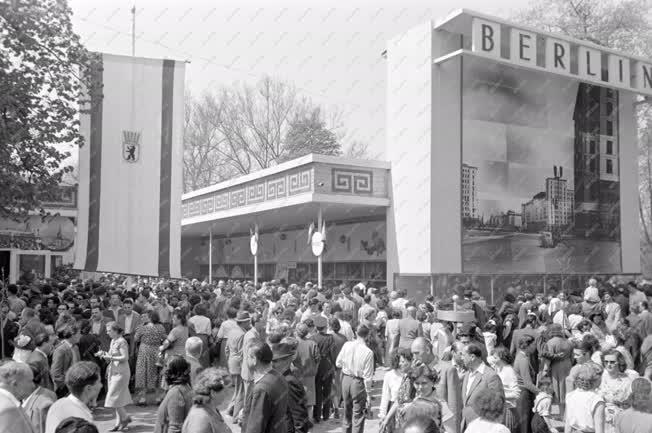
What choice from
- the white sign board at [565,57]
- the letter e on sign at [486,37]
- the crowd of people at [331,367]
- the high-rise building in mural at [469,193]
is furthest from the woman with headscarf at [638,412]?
the high-rise building in mural at [469,193]

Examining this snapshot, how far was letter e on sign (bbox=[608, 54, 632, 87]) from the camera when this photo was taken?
65.5ft

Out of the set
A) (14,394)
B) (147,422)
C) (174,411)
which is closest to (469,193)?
(147,422)

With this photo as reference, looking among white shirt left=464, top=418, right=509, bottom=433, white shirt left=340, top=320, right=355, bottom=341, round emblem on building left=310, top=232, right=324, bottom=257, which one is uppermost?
round emblem on building left=310, top=232, right=324, bottom=257

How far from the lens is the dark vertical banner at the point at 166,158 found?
25.3 feet

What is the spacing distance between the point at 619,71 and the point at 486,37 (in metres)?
6.26

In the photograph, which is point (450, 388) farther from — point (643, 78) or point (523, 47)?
point (643, 78)

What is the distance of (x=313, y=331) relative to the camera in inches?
343

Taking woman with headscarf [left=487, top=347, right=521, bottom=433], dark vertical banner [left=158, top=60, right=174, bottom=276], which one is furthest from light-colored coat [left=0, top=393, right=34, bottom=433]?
woman with headscarf [left=487, top=347, right=521, bottom=433]

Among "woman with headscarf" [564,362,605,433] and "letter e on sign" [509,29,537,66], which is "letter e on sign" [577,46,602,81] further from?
"woman with headscarf" [564,362,605,433]

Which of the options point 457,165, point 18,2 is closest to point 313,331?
point 18,2

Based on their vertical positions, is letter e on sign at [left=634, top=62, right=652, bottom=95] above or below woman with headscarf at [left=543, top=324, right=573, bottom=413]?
above

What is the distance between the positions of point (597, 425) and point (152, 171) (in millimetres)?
5734

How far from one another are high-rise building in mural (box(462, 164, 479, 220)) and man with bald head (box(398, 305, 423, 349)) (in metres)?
8.63

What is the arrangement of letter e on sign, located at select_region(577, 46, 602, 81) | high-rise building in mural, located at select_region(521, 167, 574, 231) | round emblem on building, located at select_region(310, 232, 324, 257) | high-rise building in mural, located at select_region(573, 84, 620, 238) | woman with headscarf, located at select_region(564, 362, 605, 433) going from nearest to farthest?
woman with headscarf, located at select_region(564, 362, 605, 433)
round emblem on building, located at select_region(310, 232, 324, 257)
letter e on sign, located at select_region(577, 46, 602, 81)
high-rise building in mural, located at select_region(521, 167, 574, 231)
high-rise building in mural, located at select_region(573, 84, 620, 238)
